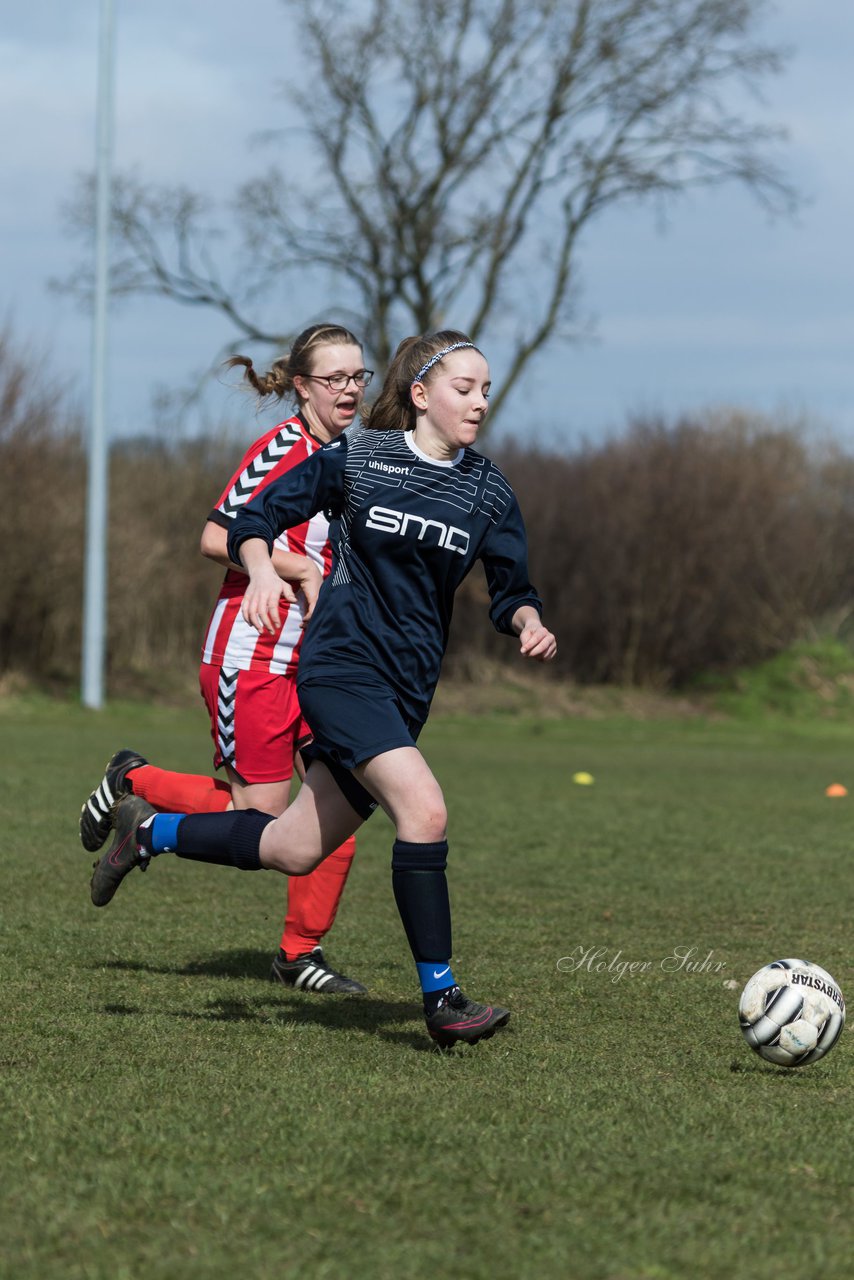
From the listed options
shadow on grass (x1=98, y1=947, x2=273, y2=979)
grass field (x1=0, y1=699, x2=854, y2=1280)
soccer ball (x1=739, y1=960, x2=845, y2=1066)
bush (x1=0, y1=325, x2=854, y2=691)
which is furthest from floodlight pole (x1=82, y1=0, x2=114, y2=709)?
soccer ball (x1=739, y1=960, x2=845, y2=1066)

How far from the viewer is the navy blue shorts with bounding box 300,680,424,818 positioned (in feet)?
13.1

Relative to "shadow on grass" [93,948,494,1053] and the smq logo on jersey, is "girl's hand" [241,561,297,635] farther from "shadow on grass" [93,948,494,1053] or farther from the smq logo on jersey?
"shadow on grass" [93,948,494,1053]

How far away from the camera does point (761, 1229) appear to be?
2.62 metres

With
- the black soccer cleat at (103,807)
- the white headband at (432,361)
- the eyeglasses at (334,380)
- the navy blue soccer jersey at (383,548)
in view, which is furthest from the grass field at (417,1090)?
the eyeglasses at (334,380)

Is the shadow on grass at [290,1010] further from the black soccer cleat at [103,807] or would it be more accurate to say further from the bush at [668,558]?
the bush at [668,558]

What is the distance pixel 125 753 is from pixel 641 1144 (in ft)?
8.77

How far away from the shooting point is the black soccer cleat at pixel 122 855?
466 centimetres

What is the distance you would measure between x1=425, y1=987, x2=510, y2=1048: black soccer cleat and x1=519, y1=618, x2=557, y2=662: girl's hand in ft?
2.91

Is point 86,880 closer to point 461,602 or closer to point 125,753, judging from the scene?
point 125,753

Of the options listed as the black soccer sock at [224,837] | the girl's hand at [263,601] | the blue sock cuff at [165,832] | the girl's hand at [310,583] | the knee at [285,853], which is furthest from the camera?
the girl's hand at [310,583]

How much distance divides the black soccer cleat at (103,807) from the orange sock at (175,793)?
0.05 metres

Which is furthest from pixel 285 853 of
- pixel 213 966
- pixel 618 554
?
pixel 618 554

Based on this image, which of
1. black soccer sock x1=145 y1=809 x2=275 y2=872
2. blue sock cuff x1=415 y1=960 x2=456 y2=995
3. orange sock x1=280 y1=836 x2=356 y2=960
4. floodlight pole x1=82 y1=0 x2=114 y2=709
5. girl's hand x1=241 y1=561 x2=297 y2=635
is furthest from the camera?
floodlight pole x1=82 y1=0 x2=114 y2=709

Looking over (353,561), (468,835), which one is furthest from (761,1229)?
(468,835)
